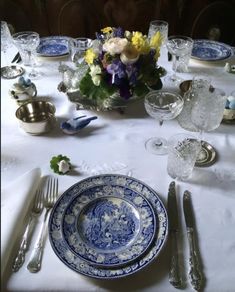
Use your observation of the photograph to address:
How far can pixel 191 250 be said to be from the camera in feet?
1.93

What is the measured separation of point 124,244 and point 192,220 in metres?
0.16

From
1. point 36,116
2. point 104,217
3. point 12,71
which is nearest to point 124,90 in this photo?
point 36,116

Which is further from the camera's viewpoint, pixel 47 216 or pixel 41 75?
pixel 41 75

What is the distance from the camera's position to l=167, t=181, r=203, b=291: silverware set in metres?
0.54

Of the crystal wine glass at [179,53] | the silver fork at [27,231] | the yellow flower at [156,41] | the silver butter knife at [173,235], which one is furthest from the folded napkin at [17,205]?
the crystal wine glass at [179,53]

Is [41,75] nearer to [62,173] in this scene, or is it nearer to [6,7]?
[62,173]

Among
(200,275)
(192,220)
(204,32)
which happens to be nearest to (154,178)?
(192,220)

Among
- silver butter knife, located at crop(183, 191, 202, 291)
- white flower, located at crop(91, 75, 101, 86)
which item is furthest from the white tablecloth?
white flower, located at crop(91, 75, 101, 86)

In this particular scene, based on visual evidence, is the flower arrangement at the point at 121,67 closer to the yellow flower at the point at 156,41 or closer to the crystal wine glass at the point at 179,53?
the yellow flower at the point at 156,41

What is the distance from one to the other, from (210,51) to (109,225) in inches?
39.5

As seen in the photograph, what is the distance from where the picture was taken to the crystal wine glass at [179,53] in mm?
1155

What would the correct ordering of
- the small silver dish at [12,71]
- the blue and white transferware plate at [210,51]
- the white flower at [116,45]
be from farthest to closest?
the blue and white transferware plate at [210,51] → the small silver dish at [12,71] → the white flower at [116,45]

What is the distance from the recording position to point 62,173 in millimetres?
764

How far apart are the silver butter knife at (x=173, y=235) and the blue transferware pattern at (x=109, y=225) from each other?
39 millimetres
